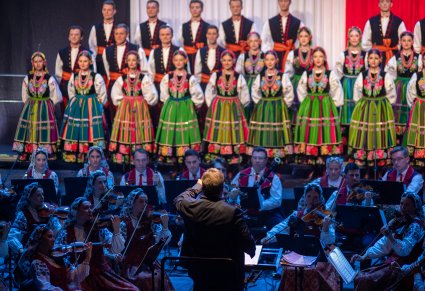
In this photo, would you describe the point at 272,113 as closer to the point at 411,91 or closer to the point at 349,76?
A: the point at 349,76

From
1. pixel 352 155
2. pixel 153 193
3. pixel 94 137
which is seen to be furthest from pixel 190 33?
pixel 153 193

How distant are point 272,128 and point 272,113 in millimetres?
161

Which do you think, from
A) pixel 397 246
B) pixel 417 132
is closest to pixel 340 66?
pixel 417 132

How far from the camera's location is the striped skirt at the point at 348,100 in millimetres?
10859

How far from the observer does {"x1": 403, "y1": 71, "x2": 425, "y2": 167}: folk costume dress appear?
1035cm

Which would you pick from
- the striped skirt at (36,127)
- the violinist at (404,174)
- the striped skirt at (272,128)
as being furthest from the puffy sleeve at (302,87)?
the striped skirt at (36,127)

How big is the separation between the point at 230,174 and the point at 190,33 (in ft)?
6.02

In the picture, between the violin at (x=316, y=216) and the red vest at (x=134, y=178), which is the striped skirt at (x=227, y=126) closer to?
the red vest at (x=134, y=178)

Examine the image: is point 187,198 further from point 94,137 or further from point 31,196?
point 94,137

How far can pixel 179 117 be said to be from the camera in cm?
1076

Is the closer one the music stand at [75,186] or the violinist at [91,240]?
the violinist at [91,240]

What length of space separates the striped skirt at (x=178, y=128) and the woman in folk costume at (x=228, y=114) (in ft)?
0.61

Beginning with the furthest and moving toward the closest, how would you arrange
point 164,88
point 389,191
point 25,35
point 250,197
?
point 25,35 < point 164,88 < point 250,197 < point 389,191

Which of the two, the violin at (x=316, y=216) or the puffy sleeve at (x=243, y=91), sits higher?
the puffy sleeve at (x=243, y=91)
